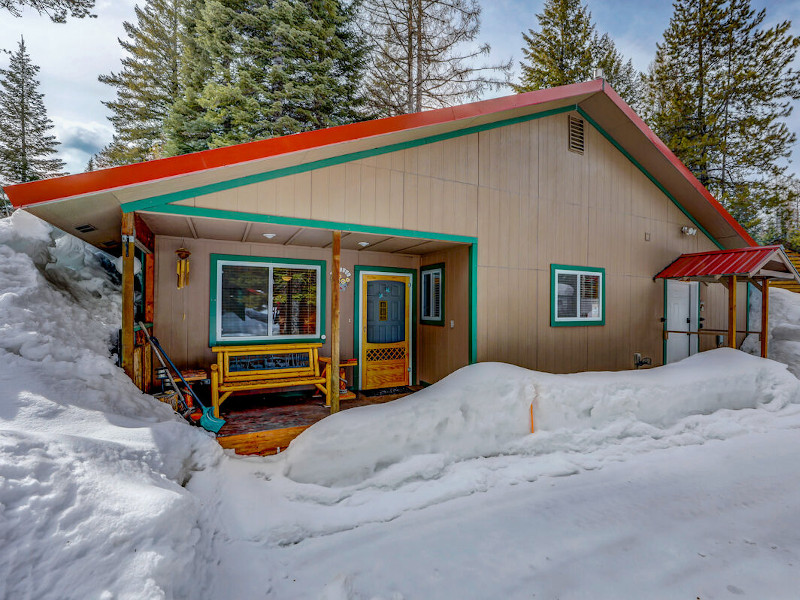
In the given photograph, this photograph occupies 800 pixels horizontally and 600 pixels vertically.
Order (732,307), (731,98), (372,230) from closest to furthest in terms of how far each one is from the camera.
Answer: (372,230)
(732,307)
(731,98)

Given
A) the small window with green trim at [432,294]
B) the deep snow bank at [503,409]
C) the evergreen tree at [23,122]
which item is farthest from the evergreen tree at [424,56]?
the evergreen tree at [23,122]

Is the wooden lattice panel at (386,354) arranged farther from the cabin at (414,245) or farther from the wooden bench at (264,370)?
the wooden bench at (264,370)

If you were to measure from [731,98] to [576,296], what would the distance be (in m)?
14.8

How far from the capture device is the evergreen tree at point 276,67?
10.7 meters

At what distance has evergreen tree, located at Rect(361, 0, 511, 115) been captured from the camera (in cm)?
1181

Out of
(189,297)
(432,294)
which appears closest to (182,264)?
(189,297)

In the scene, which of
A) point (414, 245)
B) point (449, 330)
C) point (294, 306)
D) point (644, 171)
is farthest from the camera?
point (644, 171)

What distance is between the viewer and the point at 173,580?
187cm

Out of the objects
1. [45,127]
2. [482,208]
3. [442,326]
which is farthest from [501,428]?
[45,127]

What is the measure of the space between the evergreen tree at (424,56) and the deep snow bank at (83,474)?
11.7 metres

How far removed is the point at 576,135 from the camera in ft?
21.4

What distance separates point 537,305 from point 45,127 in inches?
1025

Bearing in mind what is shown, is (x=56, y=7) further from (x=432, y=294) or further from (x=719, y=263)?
(x=719, y=263)

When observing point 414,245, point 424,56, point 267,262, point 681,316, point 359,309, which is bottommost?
point 681,316
